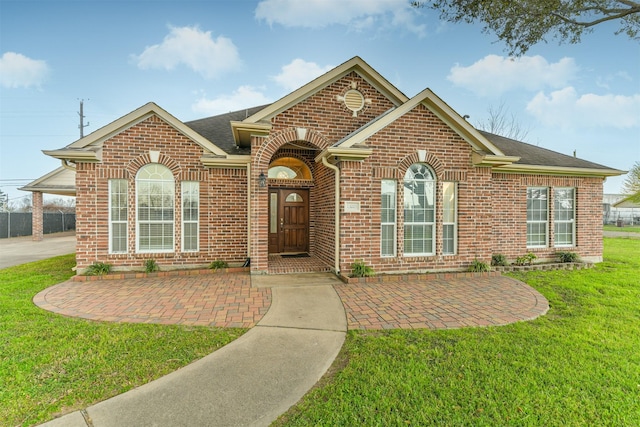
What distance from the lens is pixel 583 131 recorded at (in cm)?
2248

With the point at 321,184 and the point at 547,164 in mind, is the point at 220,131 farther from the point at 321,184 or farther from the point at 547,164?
the point at 547,164

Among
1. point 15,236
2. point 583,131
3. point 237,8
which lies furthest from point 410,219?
point 15,236

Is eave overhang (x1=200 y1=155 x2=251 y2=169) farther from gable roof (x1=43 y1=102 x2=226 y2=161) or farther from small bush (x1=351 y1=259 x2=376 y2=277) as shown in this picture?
small bush (x1=351 y1=259 x2=376 y2=277)

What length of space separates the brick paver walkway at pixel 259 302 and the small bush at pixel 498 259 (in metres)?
1.61

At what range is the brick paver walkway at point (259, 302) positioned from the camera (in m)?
4.59

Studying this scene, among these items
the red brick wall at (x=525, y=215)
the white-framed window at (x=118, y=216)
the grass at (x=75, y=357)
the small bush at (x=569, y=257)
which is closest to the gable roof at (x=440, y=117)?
the red brick wall at (x=525, y=215)

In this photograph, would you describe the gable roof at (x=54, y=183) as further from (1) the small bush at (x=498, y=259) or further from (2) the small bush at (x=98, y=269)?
(1) the small bush at (x=498, y=259)

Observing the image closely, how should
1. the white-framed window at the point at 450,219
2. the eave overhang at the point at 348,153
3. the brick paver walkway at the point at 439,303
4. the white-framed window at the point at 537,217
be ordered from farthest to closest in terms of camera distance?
the white-framed window at the point at 537,217, the white-framed window at the point at 450,219, the eave overhang at the point at 348,153, the brick paver walkway at the point at 439,303

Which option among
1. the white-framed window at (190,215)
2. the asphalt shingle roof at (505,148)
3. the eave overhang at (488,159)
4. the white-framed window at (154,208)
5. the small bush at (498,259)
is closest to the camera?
the eave overhang at (488,159)

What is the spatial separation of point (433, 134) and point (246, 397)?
745 cm

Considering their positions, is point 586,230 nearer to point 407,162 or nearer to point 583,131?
point 407,162

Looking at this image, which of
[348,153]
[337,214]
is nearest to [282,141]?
[348,153]

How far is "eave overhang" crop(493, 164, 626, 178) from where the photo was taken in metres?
8.91

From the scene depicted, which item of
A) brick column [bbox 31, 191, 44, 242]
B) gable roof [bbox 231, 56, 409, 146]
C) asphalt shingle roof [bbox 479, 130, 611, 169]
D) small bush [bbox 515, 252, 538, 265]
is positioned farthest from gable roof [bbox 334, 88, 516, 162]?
brick column [bbox 31, 191, 44, 242]
